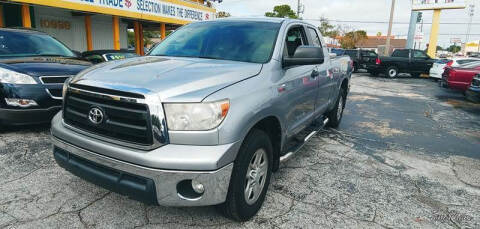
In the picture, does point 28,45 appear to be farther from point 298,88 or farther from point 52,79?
point 298,88

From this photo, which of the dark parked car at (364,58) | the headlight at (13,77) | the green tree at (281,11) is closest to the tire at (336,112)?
the headlight at (13,77)

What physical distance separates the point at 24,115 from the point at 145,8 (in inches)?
466

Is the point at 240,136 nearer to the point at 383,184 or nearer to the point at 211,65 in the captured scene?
the point at 211,65

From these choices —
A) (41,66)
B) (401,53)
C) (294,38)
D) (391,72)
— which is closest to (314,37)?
(294,38)

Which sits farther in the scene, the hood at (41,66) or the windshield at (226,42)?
the hood at (41,66)

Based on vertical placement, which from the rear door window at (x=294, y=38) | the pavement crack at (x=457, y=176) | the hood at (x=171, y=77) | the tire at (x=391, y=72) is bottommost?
the pavement crack at (x=457, y=176)

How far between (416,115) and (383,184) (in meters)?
5.34

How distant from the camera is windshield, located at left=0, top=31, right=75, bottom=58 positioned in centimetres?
541

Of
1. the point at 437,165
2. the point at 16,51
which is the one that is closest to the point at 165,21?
the point at 16,51

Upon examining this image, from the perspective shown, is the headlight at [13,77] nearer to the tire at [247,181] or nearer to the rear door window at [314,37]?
the tire at [247,181]

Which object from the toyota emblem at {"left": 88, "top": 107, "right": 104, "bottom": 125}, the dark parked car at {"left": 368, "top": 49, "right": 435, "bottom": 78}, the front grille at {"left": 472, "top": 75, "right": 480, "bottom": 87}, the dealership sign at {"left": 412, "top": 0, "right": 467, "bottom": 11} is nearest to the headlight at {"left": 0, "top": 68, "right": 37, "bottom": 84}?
the toyota emblem at {"left": 88, "top": 107, "right": 104, "bottom": 125}

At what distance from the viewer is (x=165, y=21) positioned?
16.6 m

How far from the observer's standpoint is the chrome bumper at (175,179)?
7.13 ft

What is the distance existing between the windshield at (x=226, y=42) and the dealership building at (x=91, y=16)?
892 cm
